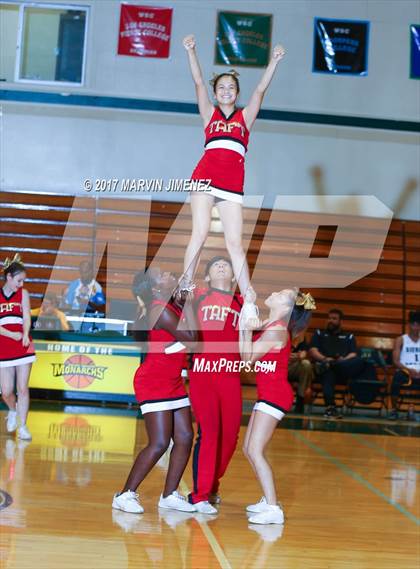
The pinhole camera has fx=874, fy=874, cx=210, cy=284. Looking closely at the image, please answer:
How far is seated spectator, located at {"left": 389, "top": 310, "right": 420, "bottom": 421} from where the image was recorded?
546 inches

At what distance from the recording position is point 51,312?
43.1 ft

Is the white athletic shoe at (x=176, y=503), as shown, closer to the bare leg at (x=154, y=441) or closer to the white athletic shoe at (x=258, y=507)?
the bare leg at (x=154, y=441)

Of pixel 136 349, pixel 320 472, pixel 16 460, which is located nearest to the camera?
pixel 16 460

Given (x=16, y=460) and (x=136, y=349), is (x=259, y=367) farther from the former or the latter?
(x=136, y=349)

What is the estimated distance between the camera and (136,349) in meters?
12.7

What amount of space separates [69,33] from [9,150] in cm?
234

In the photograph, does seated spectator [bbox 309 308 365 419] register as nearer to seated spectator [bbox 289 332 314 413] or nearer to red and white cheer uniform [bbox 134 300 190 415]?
seated spectator [bbox 289 332 314 413]

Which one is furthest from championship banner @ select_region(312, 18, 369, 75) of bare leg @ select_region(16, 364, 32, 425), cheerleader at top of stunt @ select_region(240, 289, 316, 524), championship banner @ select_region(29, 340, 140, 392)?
cheerleader at top of stunt @ select_region(240, 289, 316, 524)

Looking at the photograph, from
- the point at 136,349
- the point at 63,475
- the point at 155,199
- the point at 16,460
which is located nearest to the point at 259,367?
the point at 63,475

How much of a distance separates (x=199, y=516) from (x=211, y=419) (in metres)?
0.78

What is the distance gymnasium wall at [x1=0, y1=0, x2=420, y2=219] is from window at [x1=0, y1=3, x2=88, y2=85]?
28 centimetres

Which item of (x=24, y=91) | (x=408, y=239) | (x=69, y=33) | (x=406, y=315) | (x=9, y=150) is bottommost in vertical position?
(x=406, y=315)

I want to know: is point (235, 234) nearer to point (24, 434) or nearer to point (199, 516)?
point (199, 516)

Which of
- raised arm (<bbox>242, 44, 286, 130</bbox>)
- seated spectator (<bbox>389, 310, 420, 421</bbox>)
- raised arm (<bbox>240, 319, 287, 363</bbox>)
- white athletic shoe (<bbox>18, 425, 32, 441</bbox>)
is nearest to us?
raised arm (<bbox>242, 44, 286, 130</bbox>)
